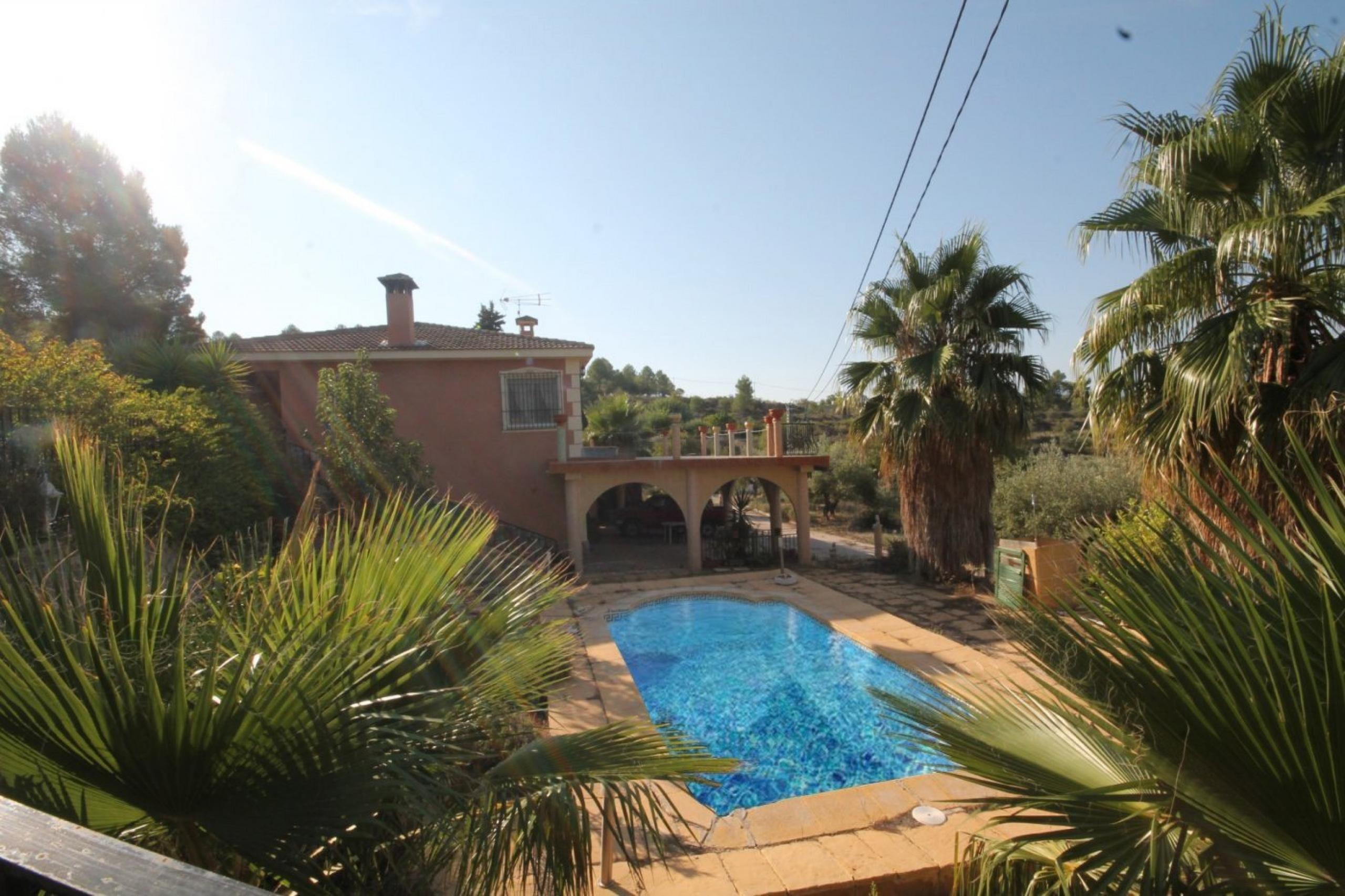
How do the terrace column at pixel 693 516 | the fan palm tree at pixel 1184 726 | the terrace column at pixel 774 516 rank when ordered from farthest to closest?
the terrace column at pixel 774 516
the terrace column at pixel 693 516
the fan palm tree at pixel 1184 726

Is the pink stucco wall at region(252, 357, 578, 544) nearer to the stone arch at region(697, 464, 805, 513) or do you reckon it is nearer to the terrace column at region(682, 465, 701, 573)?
the terrace column at region(682, 465, 701, 573)

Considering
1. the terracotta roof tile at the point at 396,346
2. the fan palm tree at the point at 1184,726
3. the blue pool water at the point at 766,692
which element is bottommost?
the blue pool water at the point at 766,692

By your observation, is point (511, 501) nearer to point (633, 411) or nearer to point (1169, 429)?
point (633, 411)

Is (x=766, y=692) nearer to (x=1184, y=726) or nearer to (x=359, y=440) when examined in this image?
(x=359, y=440)

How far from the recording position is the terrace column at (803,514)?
15.9m

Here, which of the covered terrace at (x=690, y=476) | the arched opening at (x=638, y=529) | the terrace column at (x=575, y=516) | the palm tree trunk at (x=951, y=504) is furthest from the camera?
the arched opening at (x=638, y=529)

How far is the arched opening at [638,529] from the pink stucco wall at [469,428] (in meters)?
1.61

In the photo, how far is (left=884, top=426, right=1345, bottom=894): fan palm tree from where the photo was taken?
1.52 m

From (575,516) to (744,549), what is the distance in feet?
14.4

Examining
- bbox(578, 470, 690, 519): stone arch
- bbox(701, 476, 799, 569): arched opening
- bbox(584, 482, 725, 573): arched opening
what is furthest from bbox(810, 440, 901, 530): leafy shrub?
bbox(578, 470, 690, 519): stone arch

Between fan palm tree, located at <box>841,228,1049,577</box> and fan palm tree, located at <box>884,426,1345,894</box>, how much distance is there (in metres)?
10.3

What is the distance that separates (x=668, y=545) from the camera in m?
20.1

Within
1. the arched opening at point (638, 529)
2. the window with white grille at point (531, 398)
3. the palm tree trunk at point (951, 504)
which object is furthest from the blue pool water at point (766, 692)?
the window with white grille at point (531, 398)

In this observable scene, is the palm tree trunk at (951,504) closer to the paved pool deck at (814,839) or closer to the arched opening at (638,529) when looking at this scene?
the arched opening at (638,529)
